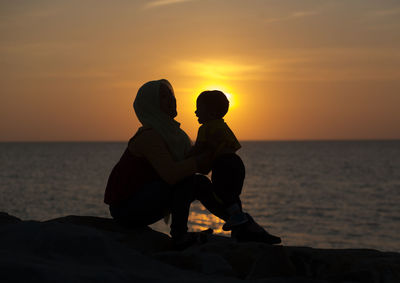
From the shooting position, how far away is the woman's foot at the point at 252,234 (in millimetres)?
4676

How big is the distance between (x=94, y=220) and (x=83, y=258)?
193 cm

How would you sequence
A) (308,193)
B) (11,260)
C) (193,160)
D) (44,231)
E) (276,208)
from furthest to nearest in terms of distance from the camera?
(308,193)
(276,208)
(193,160)
(44,231)
(11,260)

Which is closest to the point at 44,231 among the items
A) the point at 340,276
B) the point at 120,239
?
the point at 120,239

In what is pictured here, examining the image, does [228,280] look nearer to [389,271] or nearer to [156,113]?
[389,271]

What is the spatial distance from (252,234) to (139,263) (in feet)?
5.17

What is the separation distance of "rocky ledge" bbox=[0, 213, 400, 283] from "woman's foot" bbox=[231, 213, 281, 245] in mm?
483

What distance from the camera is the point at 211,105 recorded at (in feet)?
16.5

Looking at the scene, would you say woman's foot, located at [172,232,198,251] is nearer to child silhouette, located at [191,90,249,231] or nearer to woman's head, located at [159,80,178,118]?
child silhouette, located at [191,90,249,231]

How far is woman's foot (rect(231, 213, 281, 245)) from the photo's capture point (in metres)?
4.68

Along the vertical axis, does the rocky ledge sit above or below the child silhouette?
below

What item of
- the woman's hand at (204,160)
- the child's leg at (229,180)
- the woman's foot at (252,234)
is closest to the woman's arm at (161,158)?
the woman's hand at (204,160)

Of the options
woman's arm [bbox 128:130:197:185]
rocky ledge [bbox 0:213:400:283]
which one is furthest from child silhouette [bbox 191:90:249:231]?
rocky ledge [bbox 0:213:400:283]

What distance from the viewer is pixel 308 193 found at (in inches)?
1810

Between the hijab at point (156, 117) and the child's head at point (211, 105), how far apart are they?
35cm
